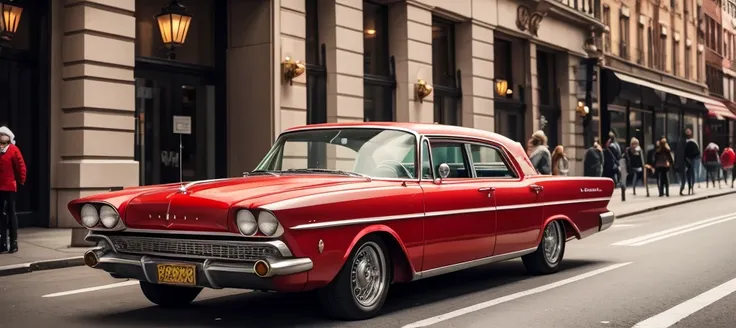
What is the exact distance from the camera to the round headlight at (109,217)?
21.0 feet

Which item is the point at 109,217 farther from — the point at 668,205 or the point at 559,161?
the point at 668,205

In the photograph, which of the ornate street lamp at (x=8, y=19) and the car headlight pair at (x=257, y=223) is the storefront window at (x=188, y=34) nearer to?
the ornate street lamp at (x=8, y=19)

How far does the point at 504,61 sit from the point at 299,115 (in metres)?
11.1

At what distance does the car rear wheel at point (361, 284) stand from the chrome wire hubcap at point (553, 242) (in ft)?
9.54

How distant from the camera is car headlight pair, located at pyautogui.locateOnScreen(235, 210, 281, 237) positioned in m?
5.73

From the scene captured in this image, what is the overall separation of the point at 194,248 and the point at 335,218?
1.00m

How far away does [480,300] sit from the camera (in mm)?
7406

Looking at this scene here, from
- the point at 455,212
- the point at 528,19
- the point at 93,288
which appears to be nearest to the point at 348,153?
the point at 455,212

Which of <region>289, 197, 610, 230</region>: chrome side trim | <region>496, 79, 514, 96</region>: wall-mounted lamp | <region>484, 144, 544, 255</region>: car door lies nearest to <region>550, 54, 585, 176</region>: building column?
<region>496, 79, 514, 96</region>: wall-mounted lamp

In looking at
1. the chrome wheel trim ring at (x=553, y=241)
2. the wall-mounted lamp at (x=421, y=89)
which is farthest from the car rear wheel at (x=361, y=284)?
the wall-mounted lamp at (x=421, y=89)

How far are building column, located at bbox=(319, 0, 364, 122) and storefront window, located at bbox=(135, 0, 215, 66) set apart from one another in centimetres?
256

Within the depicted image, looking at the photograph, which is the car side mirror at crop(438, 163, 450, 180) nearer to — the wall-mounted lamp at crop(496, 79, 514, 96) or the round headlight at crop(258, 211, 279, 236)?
the round headlight at crop(258, 211, 279, 236)

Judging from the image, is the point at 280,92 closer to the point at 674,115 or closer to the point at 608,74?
the point at 608,74

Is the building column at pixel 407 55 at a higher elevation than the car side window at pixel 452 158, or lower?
higher
